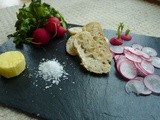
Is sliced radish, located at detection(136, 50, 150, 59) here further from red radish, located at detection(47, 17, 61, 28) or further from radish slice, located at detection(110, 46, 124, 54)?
red radish, located at detection(47, 17, 61, 28)

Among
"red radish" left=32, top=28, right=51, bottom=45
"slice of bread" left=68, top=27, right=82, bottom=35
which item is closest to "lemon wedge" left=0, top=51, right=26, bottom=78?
"red radish" left=32, top=28, right=51, bottom=45

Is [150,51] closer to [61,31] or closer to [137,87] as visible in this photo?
[137,87]

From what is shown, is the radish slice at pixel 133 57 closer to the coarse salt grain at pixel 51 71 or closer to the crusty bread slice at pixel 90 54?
the crusty bread slice at pixel 90 54

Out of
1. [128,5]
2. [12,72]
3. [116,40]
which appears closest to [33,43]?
[12,72]

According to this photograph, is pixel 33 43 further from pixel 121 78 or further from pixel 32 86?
pixel 121 78

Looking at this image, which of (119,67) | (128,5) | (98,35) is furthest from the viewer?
(128,5)
